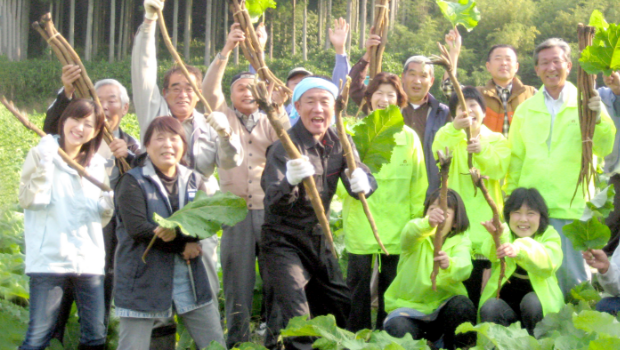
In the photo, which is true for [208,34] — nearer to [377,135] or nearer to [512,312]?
[377,135]

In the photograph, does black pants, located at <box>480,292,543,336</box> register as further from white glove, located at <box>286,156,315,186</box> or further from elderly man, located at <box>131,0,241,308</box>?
elderly man, located at <box>131,0,241,308</box>

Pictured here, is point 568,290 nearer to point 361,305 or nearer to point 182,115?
point 361,305

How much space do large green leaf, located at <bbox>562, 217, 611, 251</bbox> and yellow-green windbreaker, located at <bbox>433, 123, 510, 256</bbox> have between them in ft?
2.35

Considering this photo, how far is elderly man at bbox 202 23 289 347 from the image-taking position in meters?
3.88

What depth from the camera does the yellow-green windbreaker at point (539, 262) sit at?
3.34m

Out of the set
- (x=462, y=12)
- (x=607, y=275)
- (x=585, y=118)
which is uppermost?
(x=462, y=12)

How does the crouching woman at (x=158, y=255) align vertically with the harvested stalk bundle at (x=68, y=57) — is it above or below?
below

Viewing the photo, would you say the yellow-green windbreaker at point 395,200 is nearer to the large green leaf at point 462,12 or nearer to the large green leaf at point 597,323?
the large green leaf at point 462,12

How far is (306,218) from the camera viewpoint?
3.38 m

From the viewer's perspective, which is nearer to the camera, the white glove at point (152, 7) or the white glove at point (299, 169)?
the white glove at point (299, 169)

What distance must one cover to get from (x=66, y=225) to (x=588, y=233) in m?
2.79

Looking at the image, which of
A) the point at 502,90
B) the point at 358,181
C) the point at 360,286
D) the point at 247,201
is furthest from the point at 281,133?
the point at 502,90

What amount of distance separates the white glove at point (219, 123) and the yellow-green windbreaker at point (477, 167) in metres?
1.44

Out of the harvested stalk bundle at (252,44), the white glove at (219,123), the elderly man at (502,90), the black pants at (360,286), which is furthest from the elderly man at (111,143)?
the elderly man at (502,90)
